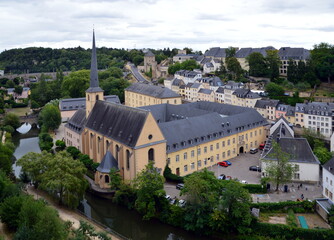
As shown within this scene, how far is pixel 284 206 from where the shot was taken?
1389 inches

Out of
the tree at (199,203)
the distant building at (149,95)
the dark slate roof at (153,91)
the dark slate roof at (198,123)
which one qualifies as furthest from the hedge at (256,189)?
the dark slate roof at (153,91)

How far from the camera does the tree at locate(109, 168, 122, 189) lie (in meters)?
39.8

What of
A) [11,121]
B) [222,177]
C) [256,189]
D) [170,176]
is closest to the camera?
[256,189]

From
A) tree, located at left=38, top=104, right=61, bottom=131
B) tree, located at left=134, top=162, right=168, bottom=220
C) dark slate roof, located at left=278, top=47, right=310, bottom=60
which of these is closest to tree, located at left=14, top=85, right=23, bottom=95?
tree, located at left=38, top=104, right=61, bottom=131

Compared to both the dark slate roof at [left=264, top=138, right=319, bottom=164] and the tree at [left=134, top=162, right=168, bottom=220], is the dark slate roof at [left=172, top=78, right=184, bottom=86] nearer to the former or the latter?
the dark slate roof at [left=264, top=138, right=319, bottom=164]

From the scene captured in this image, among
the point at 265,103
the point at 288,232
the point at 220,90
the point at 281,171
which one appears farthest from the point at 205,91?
the point at 288,232

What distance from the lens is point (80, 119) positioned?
58.0 m

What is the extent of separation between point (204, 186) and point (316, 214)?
12235mm

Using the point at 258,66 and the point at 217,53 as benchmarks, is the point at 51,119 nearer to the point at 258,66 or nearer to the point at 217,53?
the point at 258,66

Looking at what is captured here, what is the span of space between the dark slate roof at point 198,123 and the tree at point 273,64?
29.1 m

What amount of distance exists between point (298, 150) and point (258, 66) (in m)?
52.2

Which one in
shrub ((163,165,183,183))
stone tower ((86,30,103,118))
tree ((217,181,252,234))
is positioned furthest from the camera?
stone tower ((86,30,103,118))

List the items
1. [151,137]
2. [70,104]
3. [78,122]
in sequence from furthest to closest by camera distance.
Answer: [70,104]
[78,122]
[151,137]

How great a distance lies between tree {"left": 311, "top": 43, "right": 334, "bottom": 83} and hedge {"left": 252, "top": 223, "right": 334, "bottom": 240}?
6041 cm
